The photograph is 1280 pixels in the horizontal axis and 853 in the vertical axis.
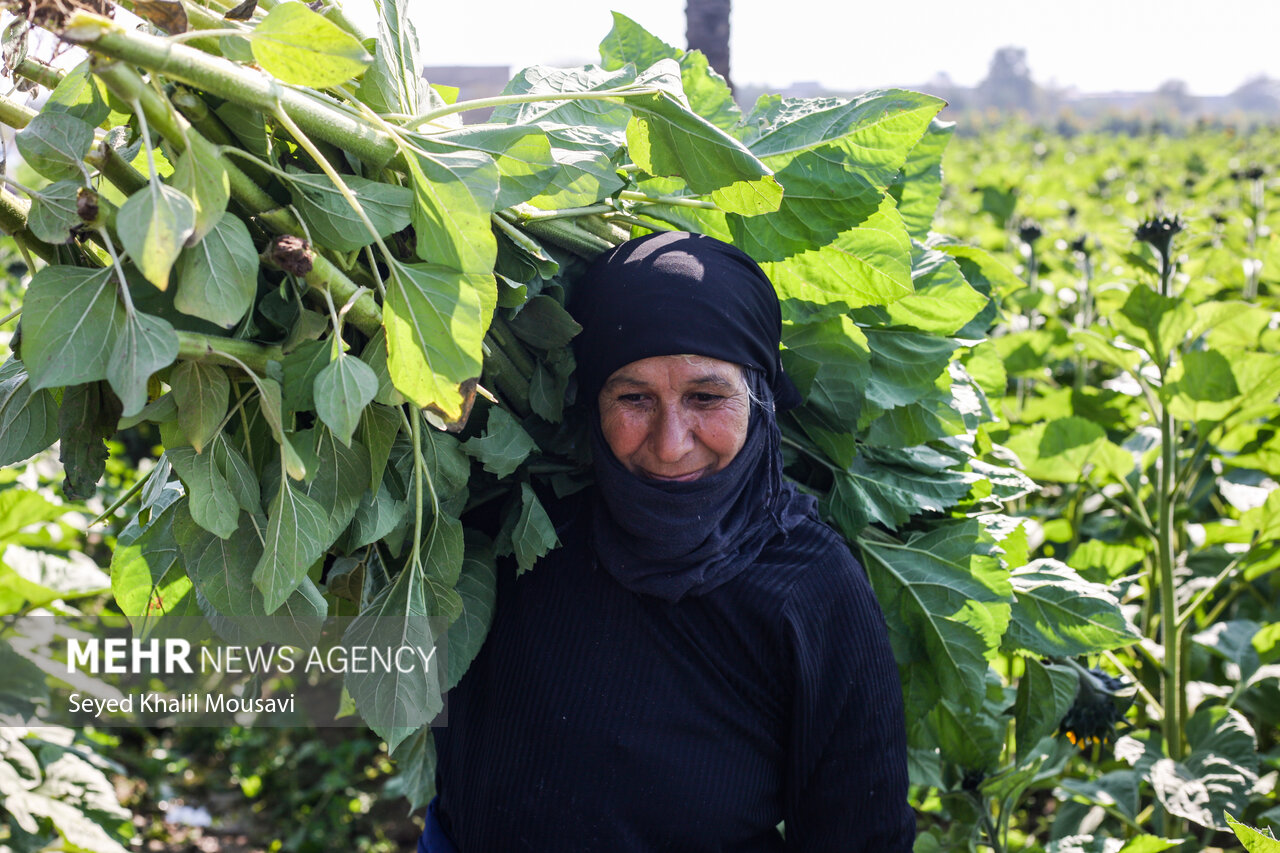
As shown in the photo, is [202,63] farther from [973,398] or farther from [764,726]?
[973,398]

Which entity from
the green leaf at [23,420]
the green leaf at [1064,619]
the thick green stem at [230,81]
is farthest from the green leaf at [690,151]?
the green leaf at [1064,619]

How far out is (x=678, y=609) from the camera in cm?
157

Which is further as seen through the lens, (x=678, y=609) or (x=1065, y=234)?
(x=1065, y=234)

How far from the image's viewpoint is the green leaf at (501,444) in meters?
1.45

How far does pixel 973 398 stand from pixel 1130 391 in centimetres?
87

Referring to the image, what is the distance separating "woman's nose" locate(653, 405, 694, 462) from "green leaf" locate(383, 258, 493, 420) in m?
0.42

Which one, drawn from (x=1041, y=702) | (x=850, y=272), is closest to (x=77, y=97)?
(x=850, y=272)

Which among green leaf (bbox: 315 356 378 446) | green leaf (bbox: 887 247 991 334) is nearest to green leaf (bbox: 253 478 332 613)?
green leaf (bbox: 315 356 378 446)

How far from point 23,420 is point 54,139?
0.37 m

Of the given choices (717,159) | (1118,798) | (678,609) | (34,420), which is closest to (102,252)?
(34,420)

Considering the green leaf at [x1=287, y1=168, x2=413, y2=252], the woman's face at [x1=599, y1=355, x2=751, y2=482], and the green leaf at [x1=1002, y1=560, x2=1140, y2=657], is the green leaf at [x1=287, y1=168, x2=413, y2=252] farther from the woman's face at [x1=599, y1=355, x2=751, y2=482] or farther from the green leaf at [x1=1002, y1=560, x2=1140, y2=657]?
the green leaf at [x1=1002, y1=560, x2=1140, y2=657]

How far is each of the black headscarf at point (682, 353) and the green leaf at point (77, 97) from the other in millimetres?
699

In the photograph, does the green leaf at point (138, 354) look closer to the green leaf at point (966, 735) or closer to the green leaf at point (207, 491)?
the green leaf at point (207, 491)

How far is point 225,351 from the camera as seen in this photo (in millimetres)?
1167
